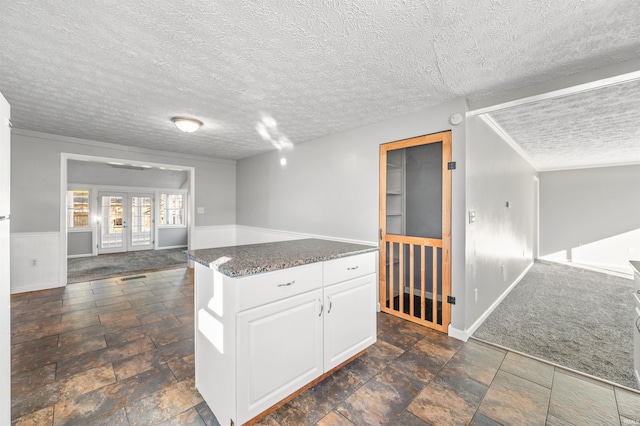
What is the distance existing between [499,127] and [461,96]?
129 cm

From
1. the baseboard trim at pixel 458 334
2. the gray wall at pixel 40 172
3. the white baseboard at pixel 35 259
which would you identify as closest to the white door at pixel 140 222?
the gray wall at pixel 40 172

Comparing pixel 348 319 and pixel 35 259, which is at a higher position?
pixel 35 259

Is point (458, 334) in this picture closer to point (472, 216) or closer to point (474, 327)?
point (474, 327)

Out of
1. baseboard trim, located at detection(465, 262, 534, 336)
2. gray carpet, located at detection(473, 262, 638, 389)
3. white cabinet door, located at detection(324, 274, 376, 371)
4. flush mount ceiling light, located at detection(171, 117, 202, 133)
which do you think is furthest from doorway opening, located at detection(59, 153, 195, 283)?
gray carpet, located at detection(473, 262, 638, 389)

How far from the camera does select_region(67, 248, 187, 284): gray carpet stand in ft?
16.6

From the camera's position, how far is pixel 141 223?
825cm

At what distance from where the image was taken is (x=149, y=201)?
27.5ft

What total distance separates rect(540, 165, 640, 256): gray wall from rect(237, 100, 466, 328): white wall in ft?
19.5

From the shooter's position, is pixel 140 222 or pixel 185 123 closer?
pixel 185 123

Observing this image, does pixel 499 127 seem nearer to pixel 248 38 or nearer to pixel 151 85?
pixel 248 38

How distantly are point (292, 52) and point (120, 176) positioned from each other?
7.75 meters

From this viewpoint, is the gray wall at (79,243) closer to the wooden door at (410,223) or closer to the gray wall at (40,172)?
the gray wall at (40,172)

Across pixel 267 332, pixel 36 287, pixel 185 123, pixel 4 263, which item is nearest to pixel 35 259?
pixel 36 287

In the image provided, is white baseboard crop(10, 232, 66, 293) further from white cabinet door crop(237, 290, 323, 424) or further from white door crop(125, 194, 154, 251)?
white cabinet door crop(237, 290, 323, 424)
